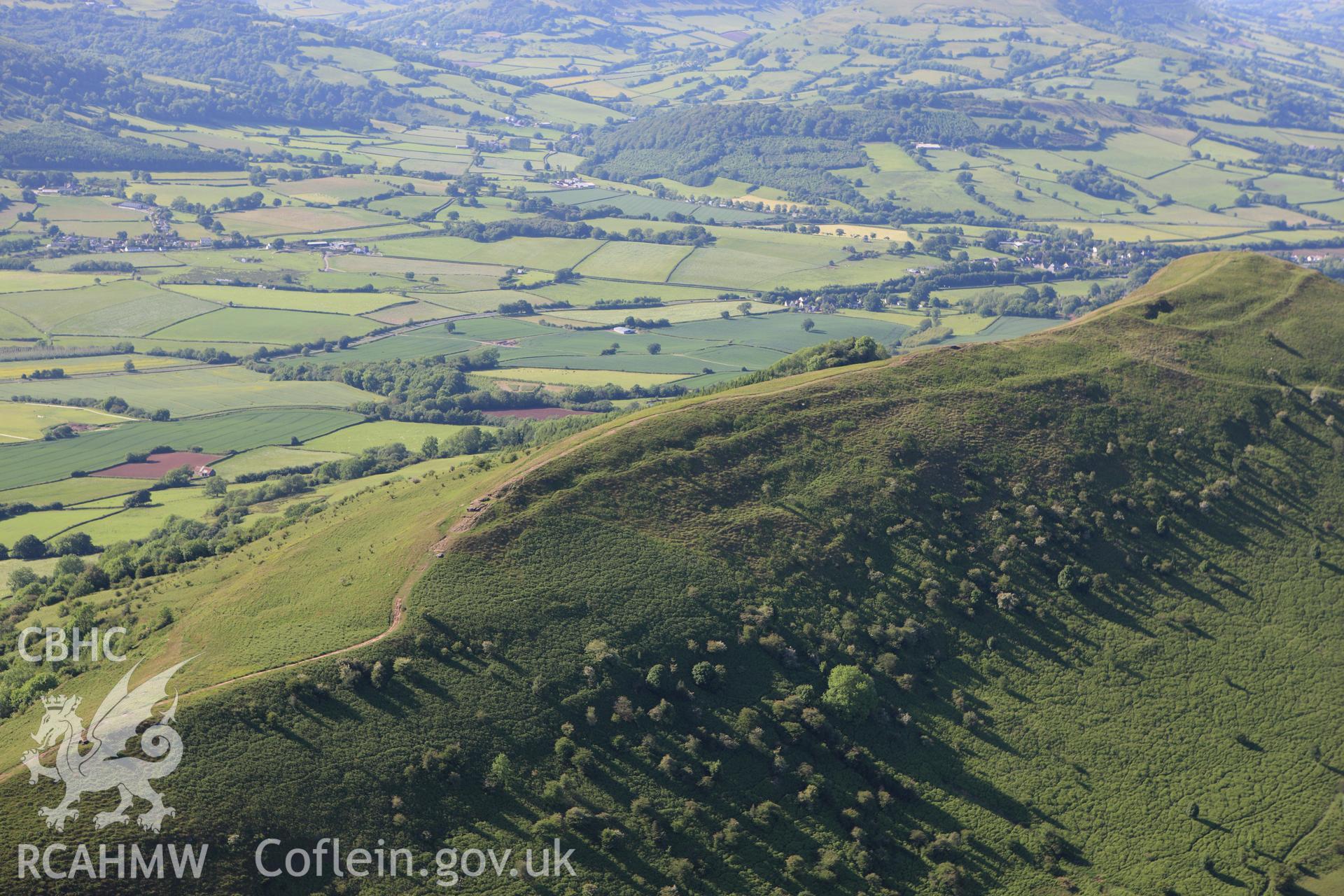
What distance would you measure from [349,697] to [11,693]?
30.4m

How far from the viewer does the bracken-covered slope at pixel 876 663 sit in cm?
8331

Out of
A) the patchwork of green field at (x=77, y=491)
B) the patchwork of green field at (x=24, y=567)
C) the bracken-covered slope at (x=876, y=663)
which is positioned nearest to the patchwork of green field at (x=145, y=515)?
the patchwork of green field at (x=77, y=491)

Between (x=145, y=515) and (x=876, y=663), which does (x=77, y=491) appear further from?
(x=876, y=663)

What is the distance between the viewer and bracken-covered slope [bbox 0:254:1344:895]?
83.3 meters

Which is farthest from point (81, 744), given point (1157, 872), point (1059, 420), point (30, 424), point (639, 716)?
point (30, 424)

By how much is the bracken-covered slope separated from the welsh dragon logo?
189cm

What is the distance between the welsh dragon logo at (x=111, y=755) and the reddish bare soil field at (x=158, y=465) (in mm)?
102518

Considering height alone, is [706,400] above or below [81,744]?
above

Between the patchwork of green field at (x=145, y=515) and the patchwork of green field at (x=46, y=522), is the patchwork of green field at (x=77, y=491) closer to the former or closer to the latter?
the patchwork of green field at (x=46, y=522)

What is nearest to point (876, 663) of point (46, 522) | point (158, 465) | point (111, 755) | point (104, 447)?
point (111, 755)

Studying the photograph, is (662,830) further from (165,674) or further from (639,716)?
(165,674)

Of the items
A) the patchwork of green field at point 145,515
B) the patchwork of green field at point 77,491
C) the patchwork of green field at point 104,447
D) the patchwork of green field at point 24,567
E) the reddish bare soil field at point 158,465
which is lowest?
the patchwork of green field at point 24,567

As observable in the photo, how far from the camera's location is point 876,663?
335ft

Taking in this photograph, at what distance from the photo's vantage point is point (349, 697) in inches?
3413
